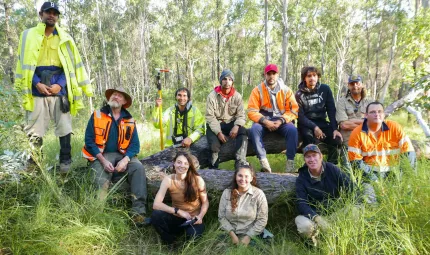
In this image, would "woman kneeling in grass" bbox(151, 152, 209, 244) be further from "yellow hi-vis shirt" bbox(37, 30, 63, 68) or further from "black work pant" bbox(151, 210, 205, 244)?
"yellow hi-vis shirt" bbox(37, 30, 63, 68)

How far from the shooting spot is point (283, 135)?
182 inches

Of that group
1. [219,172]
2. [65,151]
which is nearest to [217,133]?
[219,172]

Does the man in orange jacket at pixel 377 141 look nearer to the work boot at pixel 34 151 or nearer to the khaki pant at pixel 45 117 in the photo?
the work boot at pixel 34 151

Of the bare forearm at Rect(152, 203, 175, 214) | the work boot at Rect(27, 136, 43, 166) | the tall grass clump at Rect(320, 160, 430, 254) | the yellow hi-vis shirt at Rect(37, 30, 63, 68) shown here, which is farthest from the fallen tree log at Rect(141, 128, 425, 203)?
the yellow hi-vis shirt at Rect(37, 30, 63, 68)

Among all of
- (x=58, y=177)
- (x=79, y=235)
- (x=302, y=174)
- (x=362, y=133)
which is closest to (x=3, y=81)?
(x=58, y=177)

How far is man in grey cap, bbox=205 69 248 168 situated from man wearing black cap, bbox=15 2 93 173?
2043mm

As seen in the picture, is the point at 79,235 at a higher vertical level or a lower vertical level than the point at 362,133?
lower

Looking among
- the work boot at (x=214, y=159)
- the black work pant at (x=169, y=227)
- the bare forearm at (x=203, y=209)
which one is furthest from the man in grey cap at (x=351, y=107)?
the black work pant at (x=169, y=227)

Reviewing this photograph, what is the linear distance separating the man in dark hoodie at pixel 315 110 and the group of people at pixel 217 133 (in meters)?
0.02

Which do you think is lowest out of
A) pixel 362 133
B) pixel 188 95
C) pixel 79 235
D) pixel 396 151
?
pixel 79 235

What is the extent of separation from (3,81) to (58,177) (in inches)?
Result: 51.0

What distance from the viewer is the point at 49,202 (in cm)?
297

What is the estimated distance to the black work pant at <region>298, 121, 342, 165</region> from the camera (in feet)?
15.3

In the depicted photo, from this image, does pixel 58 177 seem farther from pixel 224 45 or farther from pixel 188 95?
pixel 224 45
